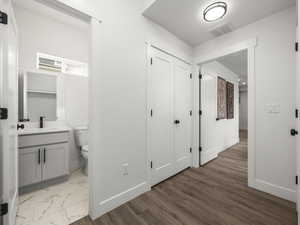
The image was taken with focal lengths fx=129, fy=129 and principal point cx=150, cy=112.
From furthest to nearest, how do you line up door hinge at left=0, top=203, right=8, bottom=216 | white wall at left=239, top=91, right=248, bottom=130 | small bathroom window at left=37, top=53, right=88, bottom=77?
1. white wall at left=239, top=91, right=248, bottom=130
2. small bathroom window at left=37, top=53, right=88, bottom=77
3. door hinge at left=0, top=203, right=8, bottom=216

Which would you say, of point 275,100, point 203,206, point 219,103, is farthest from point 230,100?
point 203,206

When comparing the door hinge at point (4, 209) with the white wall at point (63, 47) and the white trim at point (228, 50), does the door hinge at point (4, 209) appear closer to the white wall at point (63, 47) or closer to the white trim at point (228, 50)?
the white wall at point (63, 47)

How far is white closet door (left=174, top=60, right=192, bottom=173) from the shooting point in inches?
93.4

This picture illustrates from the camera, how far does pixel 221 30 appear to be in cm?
219

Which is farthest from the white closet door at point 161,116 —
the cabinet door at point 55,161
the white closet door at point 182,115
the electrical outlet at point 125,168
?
the cabinet door at point 55,161

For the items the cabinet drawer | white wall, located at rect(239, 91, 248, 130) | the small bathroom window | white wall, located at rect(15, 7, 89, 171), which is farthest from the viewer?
white wall, located at rect(239, 91, 248, 130)

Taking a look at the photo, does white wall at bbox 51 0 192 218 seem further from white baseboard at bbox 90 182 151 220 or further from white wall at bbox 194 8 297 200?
white wall at bbox 194 8 297 200

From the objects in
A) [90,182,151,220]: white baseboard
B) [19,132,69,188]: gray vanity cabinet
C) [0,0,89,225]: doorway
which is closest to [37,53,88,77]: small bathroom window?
[0,0,89,225]: doorway

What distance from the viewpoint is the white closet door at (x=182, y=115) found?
7.78ft

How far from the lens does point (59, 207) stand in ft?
4.94

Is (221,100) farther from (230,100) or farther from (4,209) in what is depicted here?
(4,209)

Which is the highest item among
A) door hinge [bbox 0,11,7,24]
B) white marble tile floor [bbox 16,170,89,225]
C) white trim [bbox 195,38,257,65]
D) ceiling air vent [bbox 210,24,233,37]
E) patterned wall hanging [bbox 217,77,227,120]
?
ceiling air vent [bbox 210,24,233,37]

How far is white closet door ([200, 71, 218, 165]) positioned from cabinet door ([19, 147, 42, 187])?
2846mm

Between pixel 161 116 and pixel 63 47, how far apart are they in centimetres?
229
